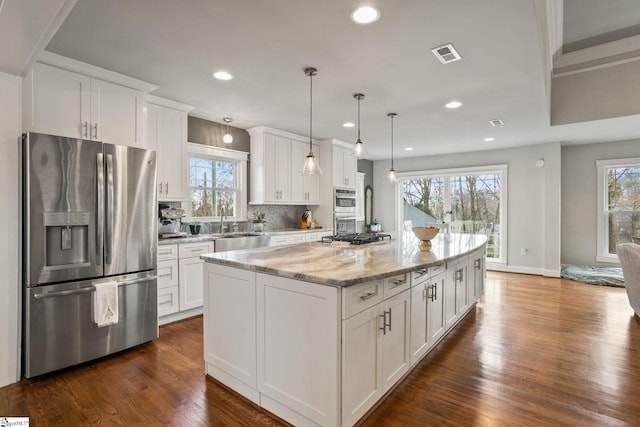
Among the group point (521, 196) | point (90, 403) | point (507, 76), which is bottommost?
point (90, 403)

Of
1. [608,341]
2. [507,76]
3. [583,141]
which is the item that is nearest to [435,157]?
[583,141]

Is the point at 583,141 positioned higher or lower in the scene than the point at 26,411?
higher

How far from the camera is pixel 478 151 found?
6824 mm

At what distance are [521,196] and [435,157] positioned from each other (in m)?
1.93

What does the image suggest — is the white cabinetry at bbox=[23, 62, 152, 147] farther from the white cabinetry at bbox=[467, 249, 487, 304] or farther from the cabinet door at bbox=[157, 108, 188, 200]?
the white cabinetry at bbox=[467, 249, 487, 304]

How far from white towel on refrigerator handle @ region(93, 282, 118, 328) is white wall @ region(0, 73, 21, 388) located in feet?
1.54

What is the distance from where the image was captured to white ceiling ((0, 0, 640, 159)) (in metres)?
2.02

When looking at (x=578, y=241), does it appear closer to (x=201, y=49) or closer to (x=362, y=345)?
(x=362, y=345)

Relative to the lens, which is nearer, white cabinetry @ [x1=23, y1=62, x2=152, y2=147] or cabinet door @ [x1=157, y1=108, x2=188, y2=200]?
white cabinetry @ [x1=23, y1=62, x2=152, y2=147]

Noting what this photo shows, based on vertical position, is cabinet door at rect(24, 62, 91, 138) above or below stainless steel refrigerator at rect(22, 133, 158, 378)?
above

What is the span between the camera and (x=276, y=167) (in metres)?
5.07

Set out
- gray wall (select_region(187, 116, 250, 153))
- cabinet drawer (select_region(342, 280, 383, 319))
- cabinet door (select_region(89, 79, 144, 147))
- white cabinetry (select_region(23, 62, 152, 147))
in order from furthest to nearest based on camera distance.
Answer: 1. gray wall (select_region(187, 116, 250, 153))
2. cabinet door (select_region(89, 79, 144, 147))
3. white cabinetry (select_region(23, 62, 152, 147))
4. cabinet drawer (select_region(342, 280, 383, 319))

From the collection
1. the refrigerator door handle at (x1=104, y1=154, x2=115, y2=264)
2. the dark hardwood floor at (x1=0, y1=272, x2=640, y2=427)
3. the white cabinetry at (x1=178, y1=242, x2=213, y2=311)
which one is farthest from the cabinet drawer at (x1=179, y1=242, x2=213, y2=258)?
the refrigerator door handle at (x1=104, y1=154, x2=115, y2=264)

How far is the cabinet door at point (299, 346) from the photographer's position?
5.47 ft
